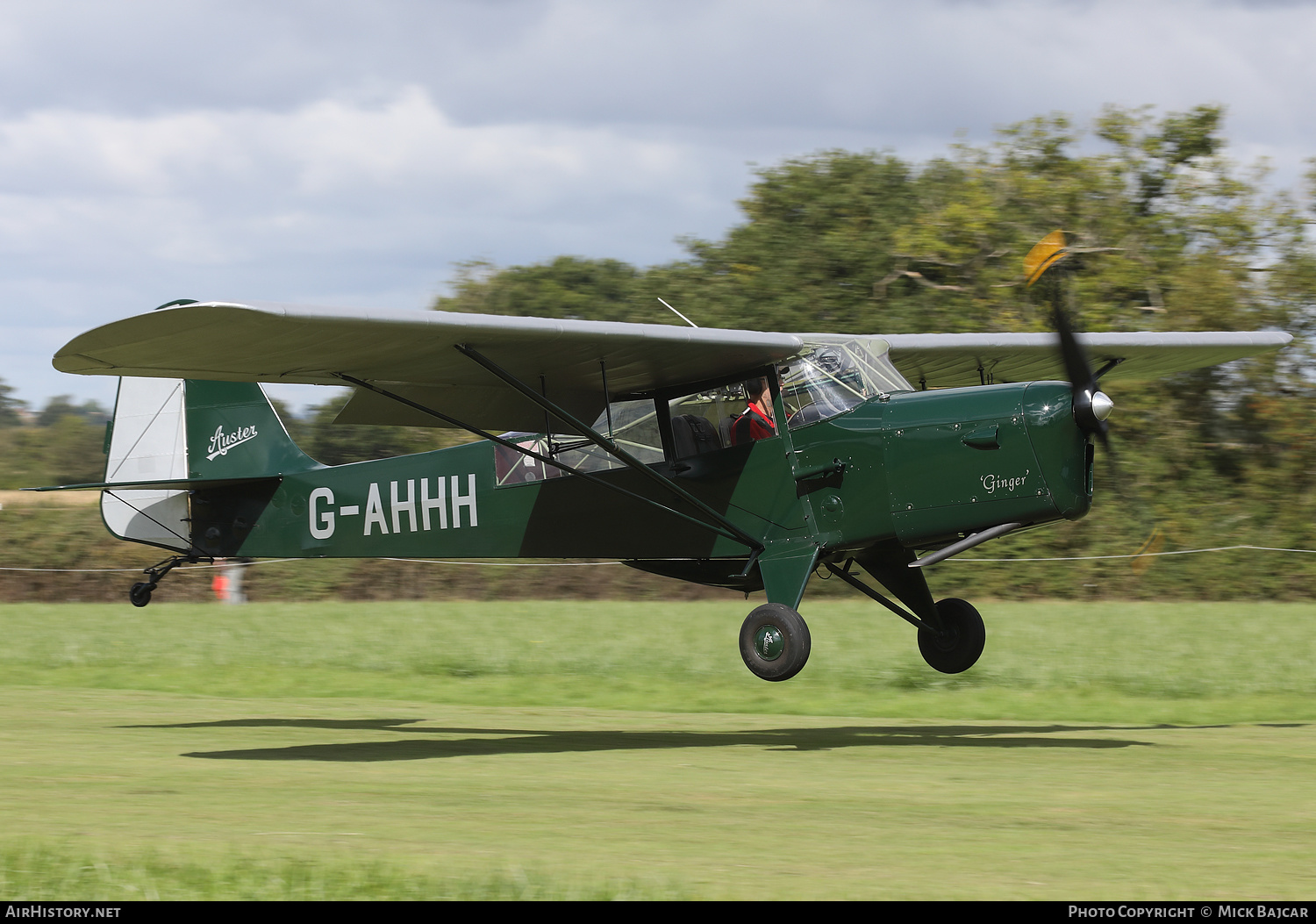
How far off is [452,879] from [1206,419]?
21345 millimetres

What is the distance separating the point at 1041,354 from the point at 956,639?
11.0 ft

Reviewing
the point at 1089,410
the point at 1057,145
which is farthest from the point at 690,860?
the point at 1057,145

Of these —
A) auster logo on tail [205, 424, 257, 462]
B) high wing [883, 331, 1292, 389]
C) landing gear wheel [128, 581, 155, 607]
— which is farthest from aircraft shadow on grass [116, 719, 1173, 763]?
high wing [883, 331, 1292, 389]

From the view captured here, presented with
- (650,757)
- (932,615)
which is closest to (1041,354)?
(932,615)

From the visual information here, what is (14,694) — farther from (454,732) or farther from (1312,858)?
(1312,858)

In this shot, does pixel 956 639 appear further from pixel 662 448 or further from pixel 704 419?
pixel 662 448

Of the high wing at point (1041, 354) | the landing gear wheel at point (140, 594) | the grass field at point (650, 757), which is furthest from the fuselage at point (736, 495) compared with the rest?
the high wing at point (1041, 354)

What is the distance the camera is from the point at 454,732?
11.6 metres

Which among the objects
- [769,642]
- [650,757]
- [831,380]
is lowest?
[650,757]

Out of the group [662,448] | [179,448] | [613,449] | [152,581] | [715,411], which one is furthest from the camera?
[179,448]

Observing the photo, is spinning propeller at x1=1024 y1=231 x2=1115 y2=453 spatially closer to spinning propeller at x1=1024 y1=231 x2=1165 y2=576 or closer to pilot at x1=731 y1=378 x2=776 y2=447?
spinning propeller at x1=1024 y1=231 x2=1165 y2=576

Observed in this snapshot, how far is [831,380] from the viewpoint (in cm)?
1059

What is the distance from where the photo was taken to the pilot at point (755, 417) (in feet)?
35.6

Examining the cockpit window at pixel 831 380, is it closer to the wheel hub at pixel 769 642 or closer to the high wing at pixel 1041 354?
the high wing at pixel 1041 354
